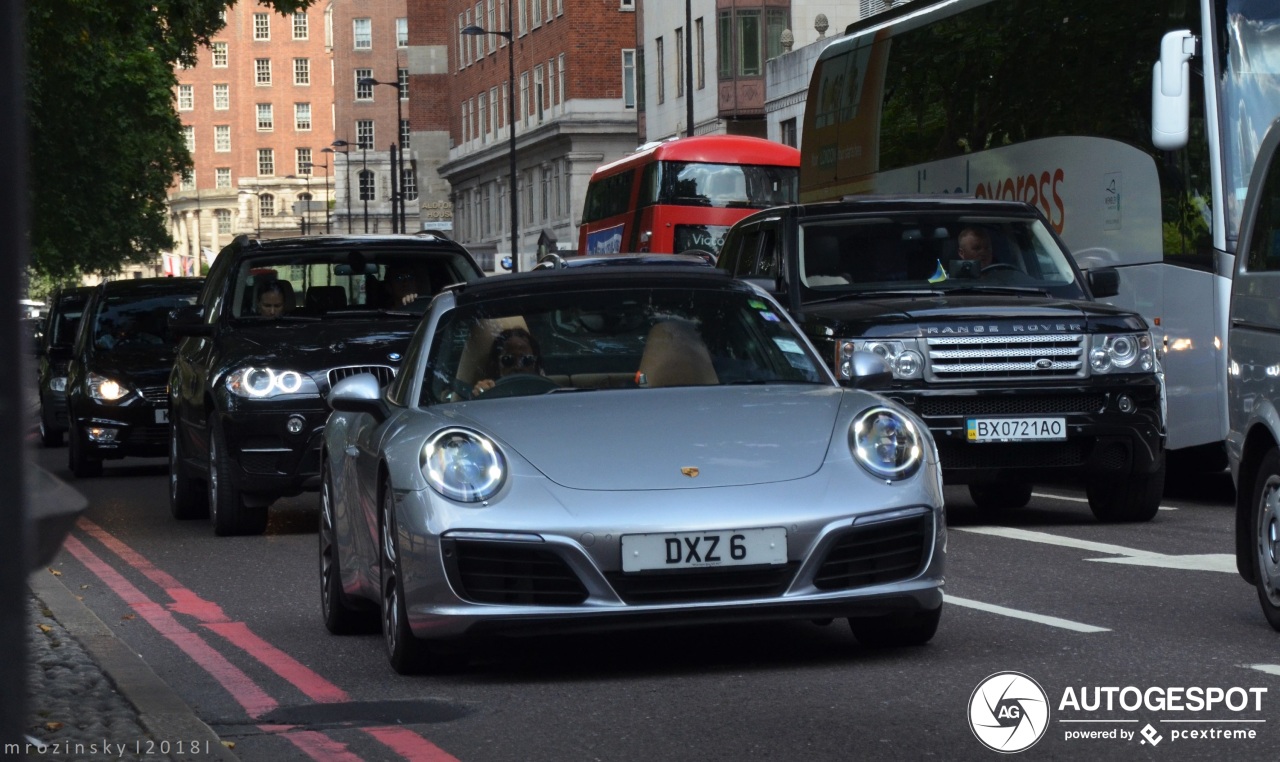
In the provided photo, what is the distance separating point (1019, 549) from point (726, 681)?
4.72 m

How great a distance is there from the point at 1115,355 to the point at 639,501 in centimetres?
643

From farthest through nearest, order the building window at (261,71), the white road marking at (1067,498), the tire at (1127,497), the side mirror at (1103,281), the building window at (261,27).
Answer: the building window at (261,71)
the building window at (261,27)
the white road marking at (1067,498)
the side mirror at (1103,281)
the tire at (1127,497)

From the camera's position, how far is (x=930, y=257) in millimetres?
14258

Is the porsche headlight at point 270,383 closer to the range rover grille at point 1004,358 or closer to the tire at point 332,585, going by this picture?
the range rover grille at point 1004,358

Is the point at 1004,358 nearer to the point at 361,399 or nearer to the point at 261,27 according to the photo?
the point at 361,399

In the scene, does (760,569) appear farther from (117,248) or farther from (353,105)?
(353,105)

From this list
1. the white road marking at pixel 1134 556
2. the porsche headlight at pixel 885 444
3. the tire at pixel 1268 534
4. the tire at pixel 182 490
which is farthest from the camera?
the tire at pixel 182 490

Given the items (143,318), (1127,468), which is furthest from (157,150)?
(1127,468)

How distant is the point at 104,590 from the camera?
11234 mm

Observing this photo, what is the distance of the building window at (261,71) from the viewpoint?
632 ft

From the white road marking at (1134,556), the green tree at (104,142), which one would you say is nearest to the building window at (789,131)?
the green tree at (104,142)

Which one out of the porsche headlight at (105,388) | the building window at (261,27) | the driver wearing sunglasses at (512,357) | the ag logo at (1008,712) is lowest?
the ag logo at (1008,712)

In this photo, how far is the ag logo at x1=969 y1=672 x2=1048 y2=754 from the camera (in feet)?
19.4

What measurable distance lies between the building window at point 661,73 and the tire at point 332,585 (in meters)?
68.2
